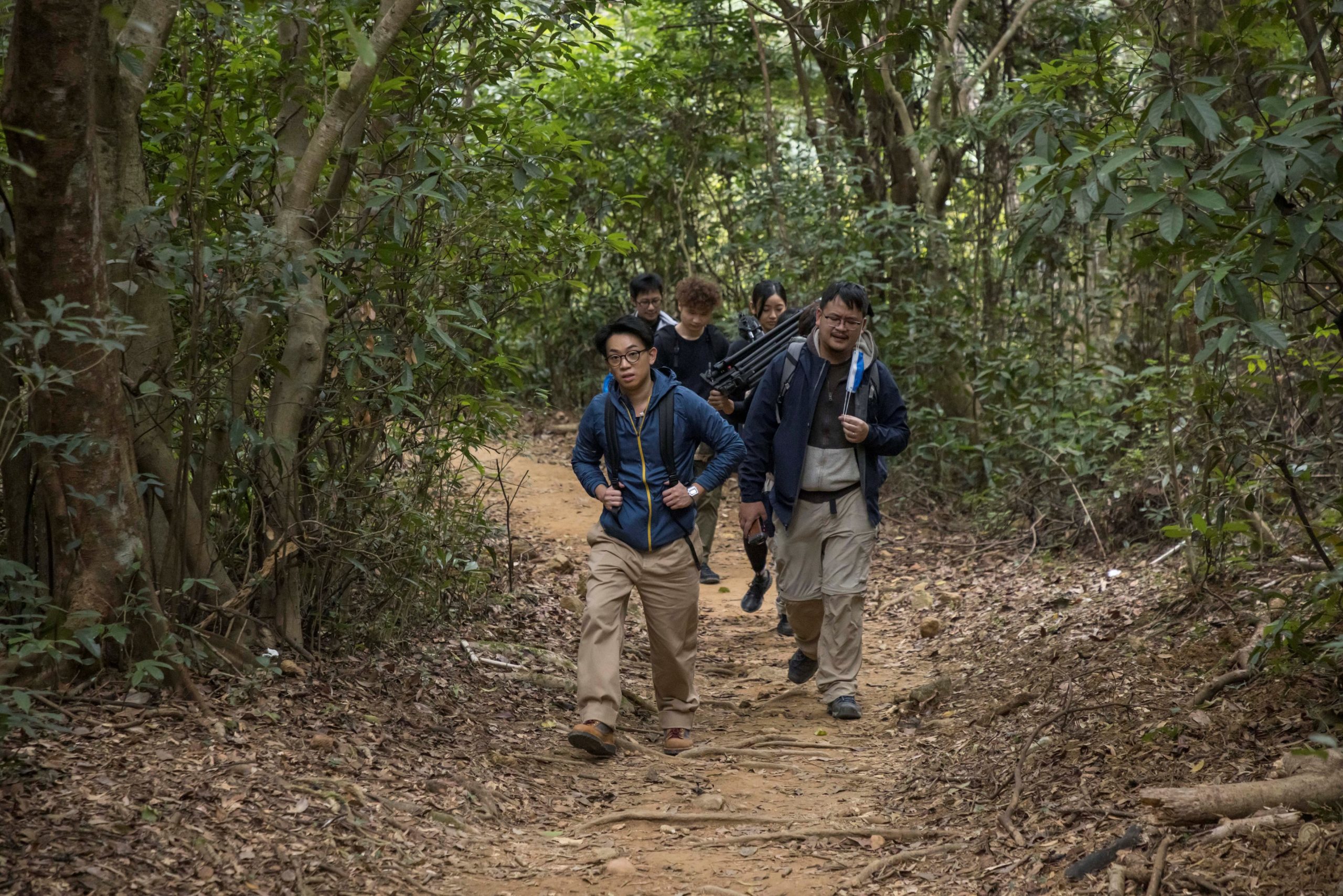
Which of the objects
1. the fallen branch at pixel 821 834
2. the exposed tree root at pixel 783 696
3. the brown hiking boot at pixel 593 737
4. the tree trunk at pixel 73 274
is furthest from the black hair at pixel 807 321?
the tree trunk at pixel 73 274

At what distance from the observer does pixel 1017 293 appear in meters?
13.0

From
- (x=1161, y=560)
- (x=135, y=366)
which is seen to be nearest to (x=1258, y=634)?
(x=1161, y=560)

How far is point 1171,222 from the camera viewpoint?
139 inches

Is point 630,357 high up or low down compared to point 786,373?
up

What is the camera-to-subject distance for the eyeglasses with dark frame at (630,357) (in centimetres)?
552

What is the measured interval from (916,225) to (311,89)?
809cm

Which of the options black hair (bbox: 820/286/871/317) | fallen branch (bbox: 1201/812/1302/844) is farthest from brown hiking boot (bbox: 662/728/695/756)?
fallen branch (bbox: 1201/812/1302/844)

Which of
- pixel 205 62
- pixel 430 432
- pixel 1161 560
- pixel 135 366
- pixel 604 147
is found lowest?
pixel 1161 560

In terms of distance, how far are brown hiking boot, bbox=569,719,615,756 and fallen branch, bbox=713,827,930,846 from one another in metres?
0.99

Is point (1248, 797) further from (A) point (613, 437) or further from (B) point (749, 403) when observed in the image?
(B) point (749, 403)

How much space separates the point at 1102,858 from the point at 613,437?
9.42ft

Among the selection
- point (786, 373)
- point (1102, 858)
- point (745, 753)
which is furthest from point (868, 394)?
point (1102, 858)

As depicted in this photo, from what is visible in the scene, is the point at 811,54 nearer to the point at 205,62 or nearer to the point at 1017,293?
the point at 1017,293

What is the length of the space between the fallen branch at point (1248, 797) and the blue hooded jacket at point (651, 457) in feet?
8.56
